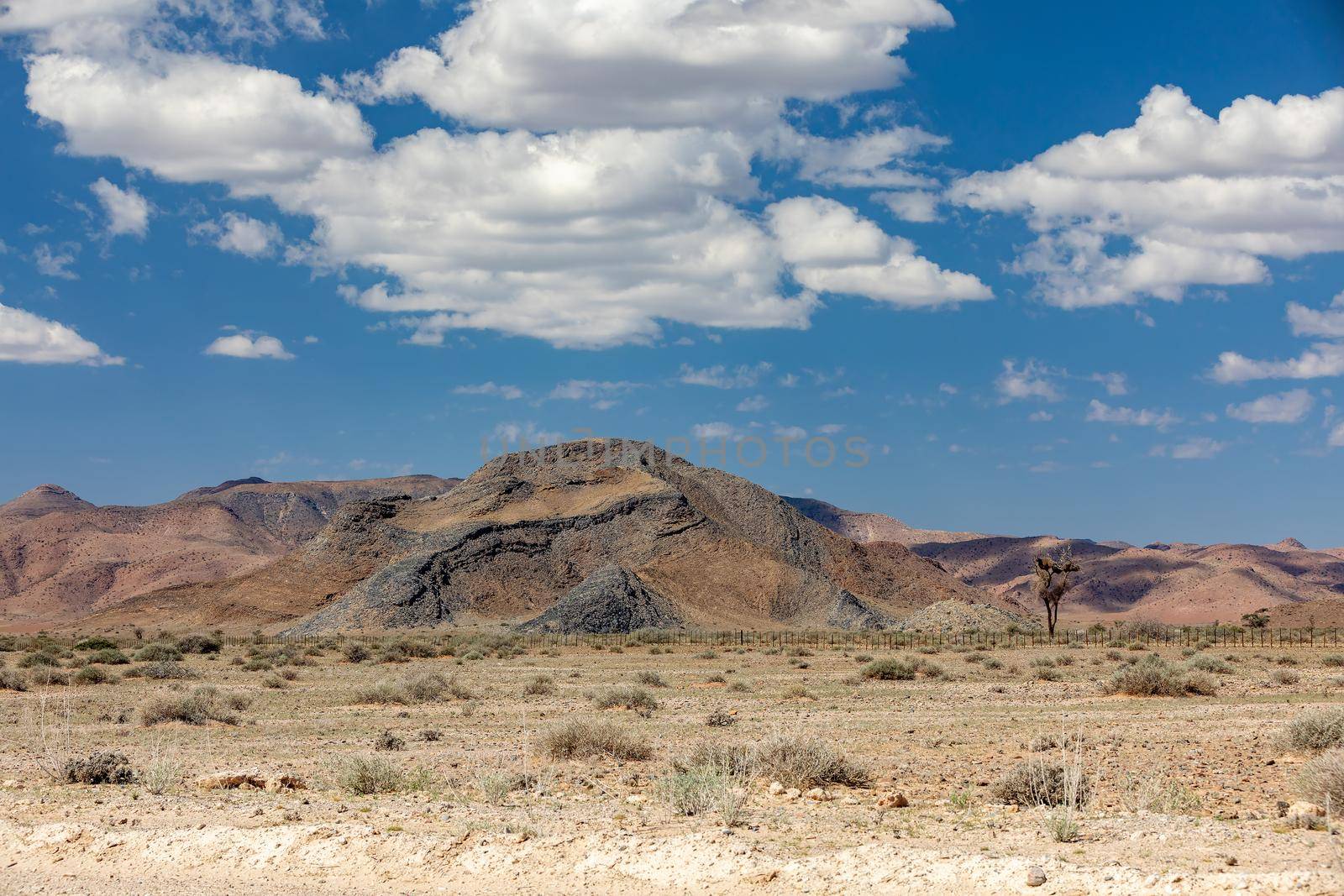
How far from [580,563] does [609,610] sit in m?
25.1

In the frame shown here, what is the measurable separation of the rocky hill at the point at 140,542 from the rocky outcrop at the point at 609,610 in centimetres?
6636

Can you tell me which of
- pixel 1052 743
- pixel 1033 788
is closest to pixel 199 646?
pixel 1052 743

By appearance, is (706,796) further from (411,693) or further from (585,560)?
(585,560)

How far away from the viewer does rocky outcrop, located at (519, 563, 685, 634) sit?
70.3m

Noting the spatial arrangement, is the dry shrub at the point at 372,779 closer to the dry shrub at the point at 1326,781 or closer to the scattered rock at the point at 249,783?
the scattered rock at the point at 249,783

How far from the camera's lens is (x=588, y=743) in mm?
16609

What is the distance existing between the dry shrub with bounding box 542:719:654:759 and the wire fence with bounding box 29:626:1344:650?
37.6 m

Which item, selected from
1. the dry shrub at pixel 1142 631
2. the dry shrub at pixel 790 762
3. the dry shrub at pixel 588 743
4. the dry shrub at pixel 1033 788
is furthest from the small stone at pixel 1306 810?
the dry shrub at pixel 1142 631

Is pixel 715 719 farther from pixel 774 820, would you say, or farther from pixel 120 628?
pixel 120 628

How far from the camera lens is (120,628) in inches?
3479

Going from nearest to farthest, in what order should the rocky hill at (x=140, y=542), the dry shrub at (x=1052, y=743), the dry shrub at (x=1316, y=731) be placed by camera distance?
the dry shrub at (x=1316, y=731), the dry shrub at (x=1052, y=743), the rocky hill at (x=140, y=542)

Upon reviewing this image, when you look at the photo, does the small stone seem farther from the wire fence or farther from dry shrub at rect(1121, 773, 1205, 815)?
the wire fence

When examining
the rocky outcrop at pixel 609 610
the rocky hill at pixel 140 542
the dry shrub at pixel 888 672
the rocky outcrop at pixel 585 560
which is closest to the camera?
the dry shrub at pixel 888 672

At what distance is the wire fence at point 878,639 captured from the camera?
182 feet
